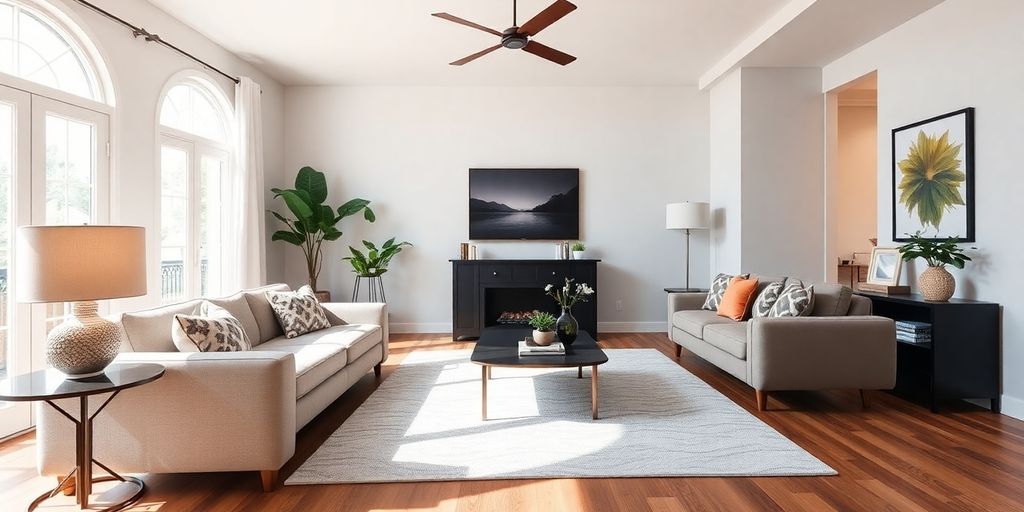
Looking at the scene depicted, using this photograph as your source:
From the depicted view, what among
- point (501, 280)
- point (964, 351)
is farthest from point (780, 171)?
point (501, 280)

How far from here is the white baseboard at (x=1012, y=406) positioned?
3325mm

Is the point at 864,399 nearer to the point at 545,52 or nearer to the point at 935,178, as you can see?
the point at 935,178

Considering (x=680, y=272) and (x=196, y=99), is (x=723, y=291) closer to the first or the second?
(x=680, y=272)

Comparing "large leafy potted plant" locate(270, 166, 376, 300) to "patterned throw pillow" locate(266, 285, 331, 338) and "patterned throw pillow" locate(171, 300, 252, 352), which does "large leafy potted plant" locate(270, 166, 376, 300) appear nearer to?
"patterned throw pillow" locate(266, 285, 331, 338)

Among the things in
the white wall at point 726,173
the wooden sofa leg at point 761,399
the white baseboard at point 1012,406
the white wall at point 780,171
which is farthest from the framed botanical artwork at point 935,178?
the wooden sofa leg at point 761,399

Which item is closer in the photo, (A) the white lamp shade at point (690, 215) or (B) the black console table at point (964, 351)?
(B) the black console table at point (964, 351)

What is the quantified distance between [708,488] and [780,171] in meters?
4.13

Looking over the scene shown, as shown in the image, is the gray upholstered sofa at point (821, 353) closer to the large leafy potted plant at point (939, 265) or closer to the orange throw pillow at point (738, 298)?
the large leafy potted plant at point (939, 265)

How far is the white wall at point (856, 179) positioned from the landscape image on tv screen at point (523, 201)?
350cm

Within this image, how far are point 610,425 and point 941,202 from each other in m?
2.98

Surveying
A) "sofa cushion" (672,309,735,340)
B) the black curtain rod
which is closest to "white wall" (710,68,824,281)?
"sofa cushion" (672,309,735,340)

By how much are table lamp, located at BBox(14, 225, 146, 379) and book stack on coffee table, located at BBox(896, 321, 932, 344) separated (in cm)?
449

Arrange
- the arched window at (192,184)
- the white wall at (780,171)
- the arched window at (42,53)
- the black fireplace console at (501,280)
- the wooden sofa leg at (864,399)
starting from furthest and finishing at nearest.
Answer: the black fireplace console at (501,280)
the white wall at (780,171)
the arched window at (192,184)
the wooden sofa leg at (864,399)
the arched window at (42,53)

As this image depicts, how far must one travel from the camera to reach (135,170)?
3.99 meters
